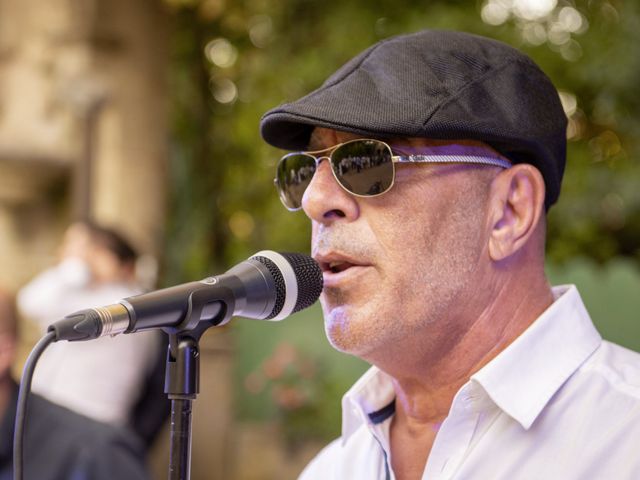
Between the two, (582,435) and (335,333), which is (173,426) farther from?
(582,435)

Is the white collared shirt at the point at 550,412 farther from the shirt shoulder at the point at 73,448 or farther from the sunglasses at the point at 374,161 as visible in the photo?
the shirt shoulder at the point at 73,448

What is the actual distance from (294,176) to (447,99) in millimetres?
454

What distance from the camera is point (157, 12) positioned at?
26.9 ft

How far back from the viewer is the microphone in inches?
59.4

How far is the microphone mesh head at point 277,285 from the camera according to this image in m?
1.71

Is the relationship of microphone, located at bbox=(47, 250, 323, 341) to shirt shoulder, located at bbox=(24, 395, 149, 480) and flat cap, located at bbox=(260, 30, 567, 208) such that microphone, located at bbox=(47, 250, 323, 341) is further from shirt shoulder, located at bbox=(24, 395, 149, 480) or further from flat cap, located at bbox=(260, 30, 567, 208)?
shirt shoulder, located at bbox=(24, 395, 149, 480)

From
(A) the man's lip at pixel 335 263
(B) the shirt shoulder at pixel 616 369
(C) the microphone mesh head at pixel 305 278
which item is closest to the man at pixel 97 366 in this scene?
(A) the man's lip at pixel 335 263

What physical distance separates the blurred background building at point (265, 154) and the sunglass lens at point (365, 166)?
4.36 metres

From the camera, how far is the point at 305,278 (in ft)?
5.82

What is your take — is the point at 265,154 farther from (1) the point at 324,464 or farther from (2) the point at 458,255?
(2) the point at 458,255

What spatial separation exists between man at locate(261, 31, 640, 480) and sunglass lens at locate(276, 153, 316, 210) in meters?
0.04

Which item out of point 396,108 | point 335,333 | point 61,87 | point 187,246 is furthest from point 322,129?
point 187,246

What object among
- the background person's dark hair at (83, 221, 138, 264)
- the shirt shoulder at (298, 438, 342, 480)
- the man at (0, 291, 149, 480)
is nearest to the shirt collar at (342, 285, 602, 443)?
the shirt shoulder at (298, 438, 342, 480)

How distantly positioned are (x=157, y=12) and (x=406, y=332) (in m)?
6.93
